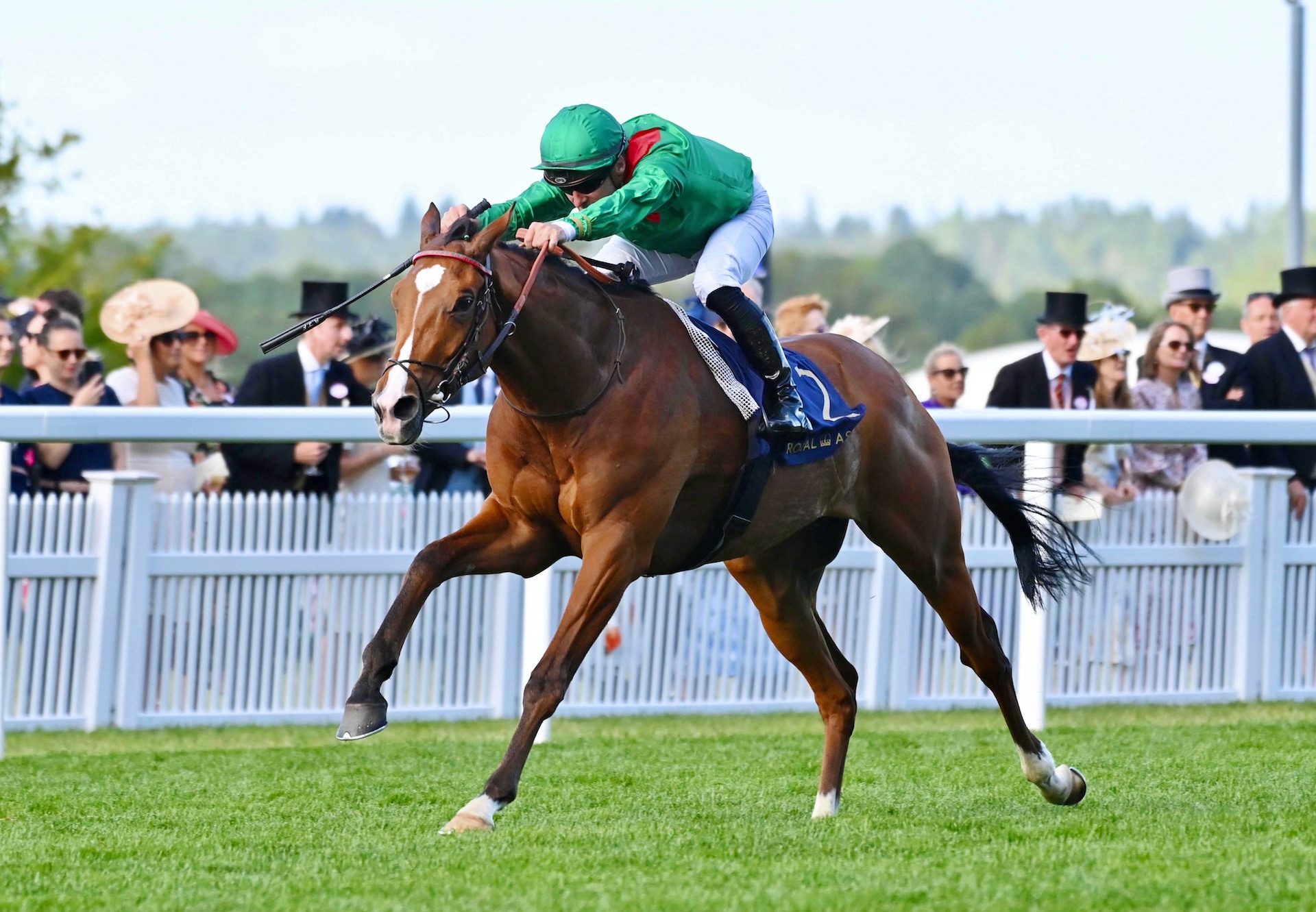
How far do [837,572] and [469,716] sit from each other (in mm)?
1733

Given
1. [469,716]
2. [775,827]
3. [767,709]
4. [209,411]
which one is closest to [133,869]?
[775,827]

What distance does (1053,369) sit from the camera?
945 cm

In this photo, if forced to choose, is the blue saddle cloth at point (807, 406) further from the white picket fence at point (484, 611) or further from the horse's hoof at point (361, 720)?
the white picket fence at point (484, 611)

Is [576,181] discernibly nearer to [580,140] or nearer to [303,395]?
[580,140]

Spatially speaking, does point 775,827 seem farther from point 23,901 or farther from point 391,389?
point 23,901

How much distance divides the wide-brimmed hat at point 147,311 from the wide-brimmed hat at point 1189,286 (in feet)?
17.4

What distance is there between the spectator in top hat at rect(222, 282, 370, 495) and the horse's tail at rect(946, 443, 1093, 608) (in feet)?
8.59

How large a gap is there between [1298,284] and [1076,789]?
488 cm

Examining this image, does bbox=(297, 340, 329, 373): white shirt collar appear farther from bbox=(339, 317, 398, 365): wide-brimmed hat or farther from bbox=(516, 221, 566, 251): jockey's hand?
bbox=(516, 221, 566, 251): jockey's hand

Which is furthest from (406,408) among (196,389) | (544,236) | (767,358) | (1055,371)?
(1055,371)

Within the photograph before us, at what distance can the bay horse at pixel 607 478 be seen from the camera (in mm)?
4926

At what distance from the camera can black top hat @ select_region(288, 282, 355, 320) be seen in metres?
9.05

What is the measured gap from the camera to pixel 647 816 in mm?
5543

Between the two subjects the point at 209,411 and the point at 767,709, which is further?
the point at 767,709
